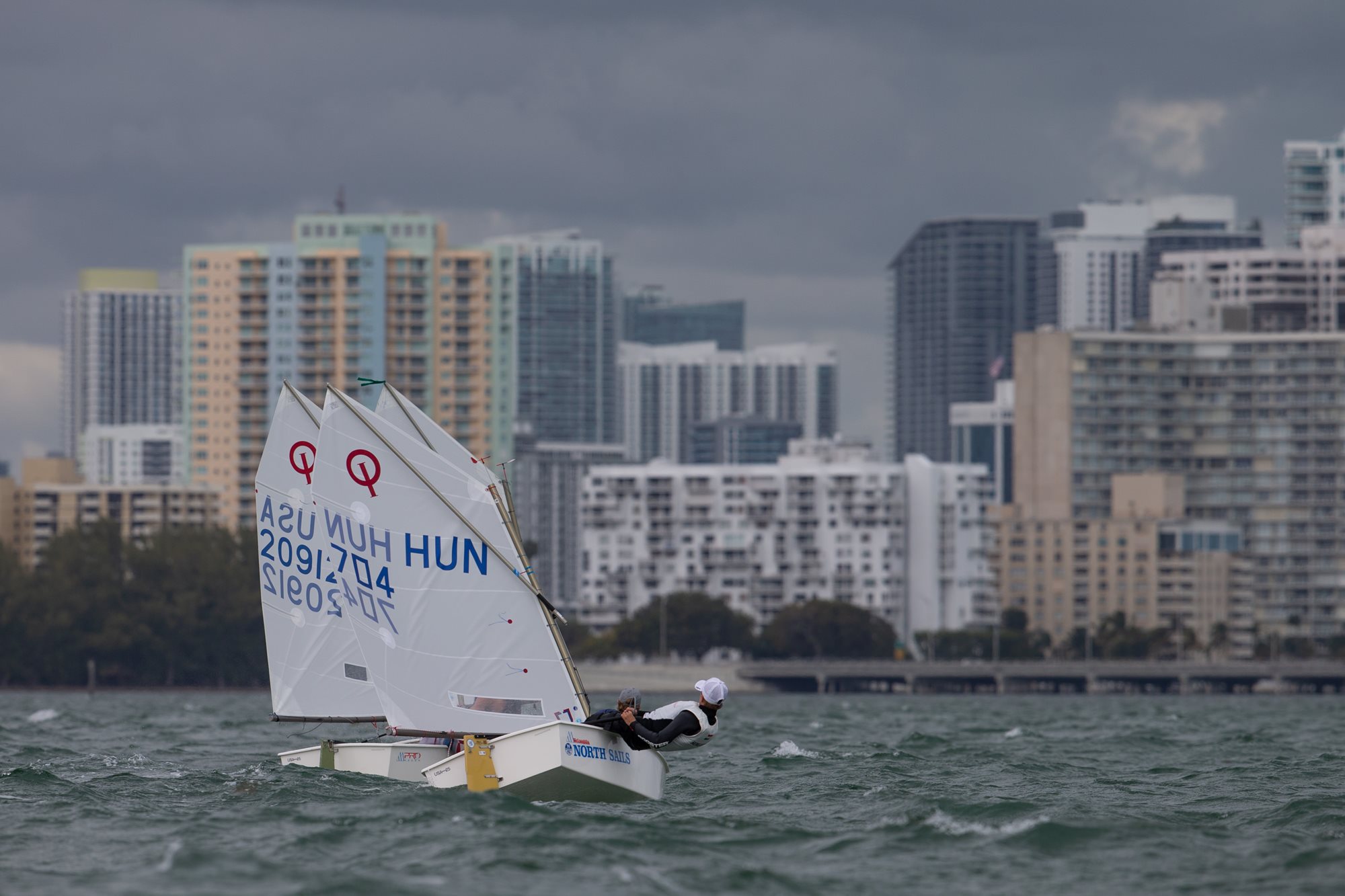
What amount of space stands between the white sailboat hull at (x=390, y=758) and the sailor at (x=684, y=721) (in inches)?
186

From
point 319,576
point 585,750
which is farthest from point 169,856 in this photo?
→ point 319,576

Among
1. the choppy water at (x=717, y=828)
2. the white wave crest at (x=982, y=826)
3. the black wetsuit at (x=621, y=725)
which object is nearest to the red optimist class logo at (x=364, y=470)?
the choppy water at (x=717, y=828)

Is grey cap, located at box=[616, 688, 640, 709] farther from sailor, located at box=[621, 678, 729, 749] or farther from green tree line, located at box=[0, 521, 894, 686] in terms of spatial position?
green tree line, located at box=[0, 521, 894, 686]

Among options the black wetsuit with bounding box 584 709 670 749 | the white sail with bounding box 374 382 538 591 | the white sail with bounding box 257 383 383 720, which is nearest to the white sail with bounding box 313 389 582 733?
the white sail with bounding box 374 382 538 591

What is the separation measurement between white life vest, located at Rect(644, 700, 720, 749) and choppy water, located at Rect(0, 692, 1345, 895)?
1.15 meters

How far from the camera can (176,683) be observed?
622ft

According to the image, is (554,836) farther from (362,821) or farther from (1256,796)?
(1256,796)

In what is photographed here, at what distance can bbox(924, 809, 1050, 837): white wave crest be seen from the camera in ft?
119

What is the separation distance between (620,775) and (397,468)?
295 inches

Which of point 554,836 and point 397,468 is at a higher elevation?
point 397,468

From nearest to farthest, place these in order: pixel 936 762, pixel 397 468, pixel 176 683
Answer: pixel 397 468
pixel 936 762
pixel 176 683

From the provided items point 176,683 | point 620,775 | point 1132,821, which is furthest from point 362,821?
point 176,683

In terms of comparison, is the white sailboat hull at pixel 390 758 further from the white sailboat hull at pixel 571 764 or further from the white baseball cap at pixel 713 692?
the white baseball cap at pixel 713 692

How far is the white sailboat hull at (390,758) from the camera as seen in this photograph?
4234 centimetres
